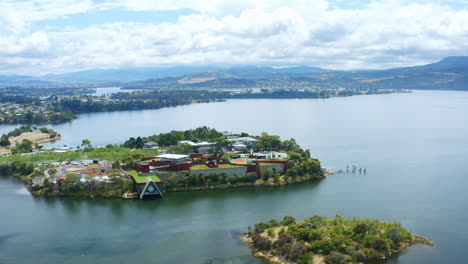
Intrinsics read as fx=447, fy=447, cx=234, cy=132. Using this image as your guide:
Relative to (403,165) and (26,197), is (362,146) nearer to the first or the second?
(403,165)

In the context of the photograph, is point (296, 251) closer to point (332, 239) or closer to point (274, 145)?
point (332, 239)

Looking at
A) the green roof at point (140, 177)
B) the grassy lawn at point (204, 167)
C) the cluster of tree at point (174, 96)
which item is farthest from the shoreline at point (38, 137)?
the cluster of tree at point (174, 96)

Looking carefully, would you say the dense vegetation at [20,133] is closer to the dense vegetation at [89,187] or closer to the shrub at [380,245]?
the dense vegetation at [89,187]

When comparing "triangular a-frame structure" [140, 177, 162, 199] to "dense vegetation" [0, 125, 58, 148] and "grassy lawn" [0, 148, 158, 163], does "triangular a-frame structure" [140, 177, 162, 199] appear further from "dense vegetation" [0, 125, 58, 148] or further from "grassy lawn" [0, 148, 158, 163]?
"dense vegetation" [0, 125, 58, 148]

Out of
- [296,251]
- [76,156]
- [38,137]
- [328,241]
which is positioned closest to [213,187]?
[296,251]

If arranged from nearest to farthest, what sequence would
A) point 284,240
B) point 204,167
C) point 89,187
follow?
point 284,240
point 89,187
point 204,167

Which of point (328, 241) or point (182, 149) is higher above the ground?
point (182, 149)

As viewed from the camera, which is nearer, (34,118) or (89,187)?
(89,187)
